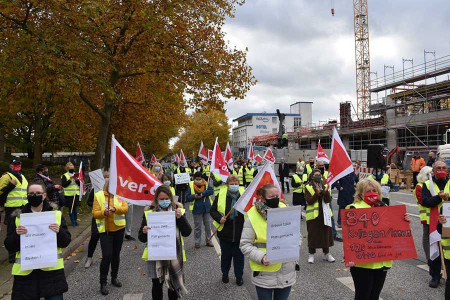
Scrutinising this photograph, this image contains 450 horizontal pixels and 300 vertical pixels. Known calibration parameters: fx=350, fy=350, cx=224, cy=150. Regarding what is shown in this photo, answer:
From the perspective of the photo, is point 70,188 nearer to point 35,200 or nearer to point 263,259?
point 35,200

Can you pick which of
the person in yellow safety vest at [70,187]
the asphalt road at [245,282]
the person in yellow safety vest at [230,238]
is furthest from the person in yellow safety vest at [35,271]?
the person in yellow safety vest at [70,187]

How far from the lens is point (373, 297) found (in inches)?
146

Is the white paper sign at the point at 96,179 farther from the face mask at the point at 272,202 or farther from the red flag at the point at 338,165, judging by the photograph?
the face mask at the point at 272,202

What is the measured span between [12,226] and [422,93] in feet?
114

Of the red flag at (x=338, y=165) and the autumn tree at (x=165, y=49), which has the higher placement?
the autumn tree at (x=165, y=49)

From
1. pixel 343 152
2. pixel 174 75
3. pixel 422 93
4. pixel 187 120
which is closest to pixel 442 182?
pixel 343 152

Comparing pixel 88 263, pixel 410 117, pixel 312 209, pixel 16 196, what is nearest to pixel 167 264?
pixel 88 263

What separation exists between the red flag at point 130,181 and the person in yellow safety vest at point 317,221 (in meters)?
3.39

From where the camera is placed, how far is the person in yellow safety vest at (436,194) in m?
5.09

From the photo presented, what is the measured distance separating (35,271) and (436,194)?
5.34 meters

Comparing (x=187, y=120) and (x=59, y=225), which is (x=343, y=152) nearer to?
(x=59, y=225)

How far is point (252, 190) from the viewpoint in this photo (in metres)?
4.61

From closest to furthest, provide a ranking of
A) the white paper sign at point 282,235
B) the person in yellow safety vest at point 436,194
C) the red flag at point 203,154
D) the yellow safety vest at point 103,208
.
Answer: the white paper sign at point 282,235 → the person in yellow safety vest at point 436,194 → the yellow safety vest at point 103,208 → the red flag at point 203,154

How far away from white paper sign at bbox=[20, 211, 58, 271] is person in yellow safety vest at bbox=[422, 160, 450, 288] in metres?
5.02
